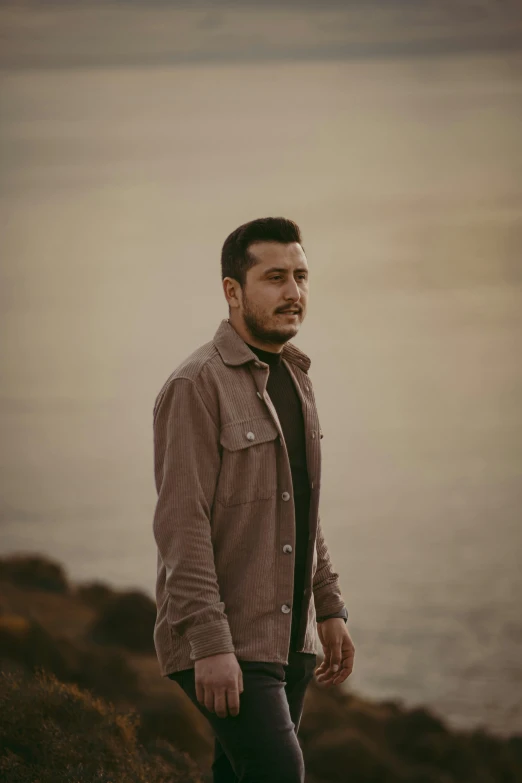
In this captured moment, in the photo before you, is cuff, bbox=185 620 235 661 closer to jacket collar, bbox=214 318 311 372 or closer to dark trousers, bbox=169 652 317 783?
dark trousers, bbox=169 652 317 783

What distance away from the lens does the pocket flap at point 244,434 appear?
200 cm

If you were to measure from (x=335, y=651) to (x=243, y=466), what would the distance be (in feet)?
2.09

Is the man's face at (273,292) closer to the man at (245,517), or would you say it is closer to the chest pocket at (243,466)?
the man at (245,517)

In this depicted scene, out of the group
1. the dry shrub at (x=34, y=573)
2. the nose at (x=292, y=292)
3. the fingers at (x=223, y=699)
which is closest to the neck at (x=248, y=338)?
the nose at (x=292, y=292)

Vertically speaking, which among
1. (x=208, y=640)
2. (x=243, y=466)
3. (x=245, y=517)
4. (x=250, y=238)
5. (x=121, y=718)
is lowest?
(x=121, y=718)

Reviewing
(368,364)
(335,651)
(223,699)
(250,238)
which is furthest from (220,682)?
(368,364)

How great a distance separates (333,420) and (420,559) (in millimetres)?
7697

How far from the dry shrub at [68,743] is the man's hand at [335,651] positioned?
1.20 m

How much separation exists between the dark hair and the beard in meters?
0.06

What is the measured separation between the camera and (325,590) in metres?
2.39

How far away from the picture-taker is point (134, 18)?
34.7 m

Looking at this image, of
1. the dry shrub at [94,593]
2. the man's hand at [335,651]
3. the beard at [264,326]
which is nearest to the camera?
the beard at [264,326]

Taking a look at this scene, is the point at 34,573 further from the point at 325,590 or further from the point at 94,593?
the point at 325,590

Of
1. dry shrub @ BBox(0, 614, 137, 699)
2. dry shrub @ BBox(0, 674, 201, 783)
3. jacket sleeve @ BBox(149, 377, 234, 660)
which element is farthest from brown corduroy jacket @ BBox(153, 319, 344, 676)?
dry shrub @ BBox(0, 614, 137, 699)
